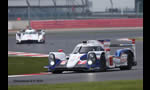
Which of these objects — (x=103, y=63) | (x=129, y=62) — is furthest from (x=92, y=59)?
(x=129, y=62)

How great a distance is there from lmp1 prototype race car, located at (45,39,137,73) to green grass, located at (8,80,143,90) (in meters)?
2.74

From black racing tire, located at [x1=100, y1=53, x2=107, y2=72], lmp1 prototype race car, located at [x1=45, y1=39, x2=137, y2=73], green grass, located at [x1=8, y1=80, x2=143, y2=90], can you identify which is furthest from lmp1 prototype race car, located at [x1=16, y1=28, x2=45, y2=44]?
green grass, located at [x1=8, y1=80, x2=143, y2=90]

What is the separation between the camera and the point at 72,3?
191 feet

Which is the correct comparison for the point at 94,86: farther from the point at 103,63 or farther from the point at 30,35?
Answer: the point at 30,35

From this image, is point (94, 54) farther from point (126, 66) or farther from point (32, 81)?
point (32, 81)

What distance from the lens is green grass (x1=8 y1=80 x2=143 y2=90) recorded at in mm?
11445

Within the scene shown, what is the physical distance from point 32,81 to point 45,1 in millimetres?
45527

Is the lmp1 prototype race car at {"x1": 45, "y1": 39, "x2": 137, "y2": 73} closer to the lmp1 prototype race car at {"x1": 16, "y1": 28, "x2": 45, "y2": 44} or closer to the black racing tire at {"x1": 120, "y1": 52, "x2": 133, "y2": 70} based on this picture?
the black racing tire at {"x1": 120, "y1": 52, "x2": 133, "y2": 70}

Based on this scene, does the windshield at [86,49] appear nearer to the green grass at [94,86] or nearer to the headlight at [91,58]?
the headlight at [91,58]

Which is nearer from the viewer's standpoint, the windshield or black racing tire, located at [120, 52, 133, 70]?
the windshield

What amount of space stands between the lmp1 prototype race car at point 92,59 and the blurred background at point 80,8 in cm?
4098

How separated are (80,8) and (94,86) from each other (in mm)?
47212

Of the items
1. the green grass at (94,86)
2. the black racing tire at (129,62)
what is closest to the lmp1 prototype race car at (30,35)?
the black racing tire at (129,62)

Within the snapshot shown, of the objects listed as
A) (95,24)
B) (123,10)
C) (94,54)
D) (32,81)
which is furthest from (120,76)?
(123,10)
